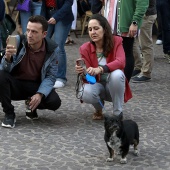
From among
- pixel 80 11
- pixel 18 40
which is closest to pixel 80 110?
pixel 18 40

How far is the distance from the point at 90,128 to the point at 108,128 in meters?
1.26

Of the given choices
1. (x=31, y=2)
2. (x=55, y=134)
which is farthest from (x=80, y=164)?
(x=31, y=2)

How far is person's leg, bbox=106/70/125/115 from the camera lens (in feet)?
20.3

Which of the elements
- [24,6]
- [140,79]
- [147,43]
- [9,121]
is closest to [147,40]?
[147,43]

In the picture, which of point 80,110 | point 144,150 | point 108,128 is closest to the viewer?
point 108,128

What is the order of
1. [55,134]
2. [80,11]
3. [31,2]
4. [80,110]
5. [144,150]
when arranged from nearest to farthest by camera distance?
[144,150] → [55,134] → [80,110] → [31,2] → [80,11]

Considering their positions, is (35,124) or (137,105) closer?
(35,124)

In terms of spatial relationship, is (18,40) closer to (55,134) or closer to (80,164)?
(55,134)

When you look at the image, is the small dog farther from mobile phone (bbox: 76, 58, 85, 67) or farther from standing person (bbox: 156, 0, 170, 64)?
standing person (bbox: 156, 0, 170, 64)

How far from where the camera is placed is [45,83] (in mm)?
6320

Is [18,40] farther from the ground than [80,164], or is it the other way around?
[18,40]

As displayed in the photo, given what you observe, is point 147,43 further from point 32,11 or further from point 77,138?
point 77,138

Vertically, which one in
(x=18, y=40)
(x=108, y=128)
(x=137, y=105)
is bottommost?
(x=137, y=105)

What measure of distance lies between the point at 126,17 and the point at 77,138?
204 centimetres
